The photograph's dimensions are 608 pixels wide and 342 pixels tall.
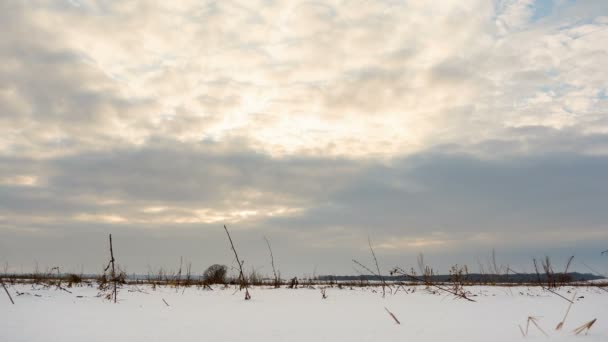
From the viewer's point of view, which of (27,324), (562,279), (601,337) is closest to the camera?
(601,337)

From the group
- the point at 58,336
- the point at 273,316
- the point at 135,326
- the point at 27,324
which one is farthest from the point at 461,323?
the point at 27,324

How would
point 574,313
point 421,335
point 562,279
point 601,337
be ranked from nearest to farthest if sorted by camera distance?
point 601,337 < point 421,335 < point 574,313 < point 562,279

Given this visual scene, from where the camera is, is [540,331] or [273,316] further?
[273,316]

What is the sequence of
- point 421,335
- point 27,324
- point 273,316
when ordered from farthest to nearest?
1. point 273,316
2. point 27,324
3. point 421,335

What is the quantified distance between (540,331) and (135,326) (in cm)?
230

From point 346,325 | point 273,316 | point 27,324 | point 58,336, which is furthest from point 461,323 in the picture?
point 27,324

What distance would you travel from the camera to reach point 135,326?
2.63 meters

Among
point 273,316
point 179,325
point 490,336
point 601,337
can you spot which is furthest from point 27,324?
point 601,337

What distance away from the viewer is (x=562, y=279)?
1018 cm

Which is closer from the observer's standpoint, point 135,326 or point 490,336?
point 490,336

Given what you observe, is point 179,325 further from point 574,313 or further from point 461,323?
point 574,313

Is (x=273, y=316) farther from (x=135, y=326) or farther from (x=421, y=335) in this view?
(x=421, y=335)

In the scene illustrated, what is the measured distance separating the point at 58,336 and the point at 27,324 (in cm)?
55

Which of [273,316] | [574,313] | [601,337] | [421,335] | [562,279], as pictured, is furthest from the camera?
[562,279]
